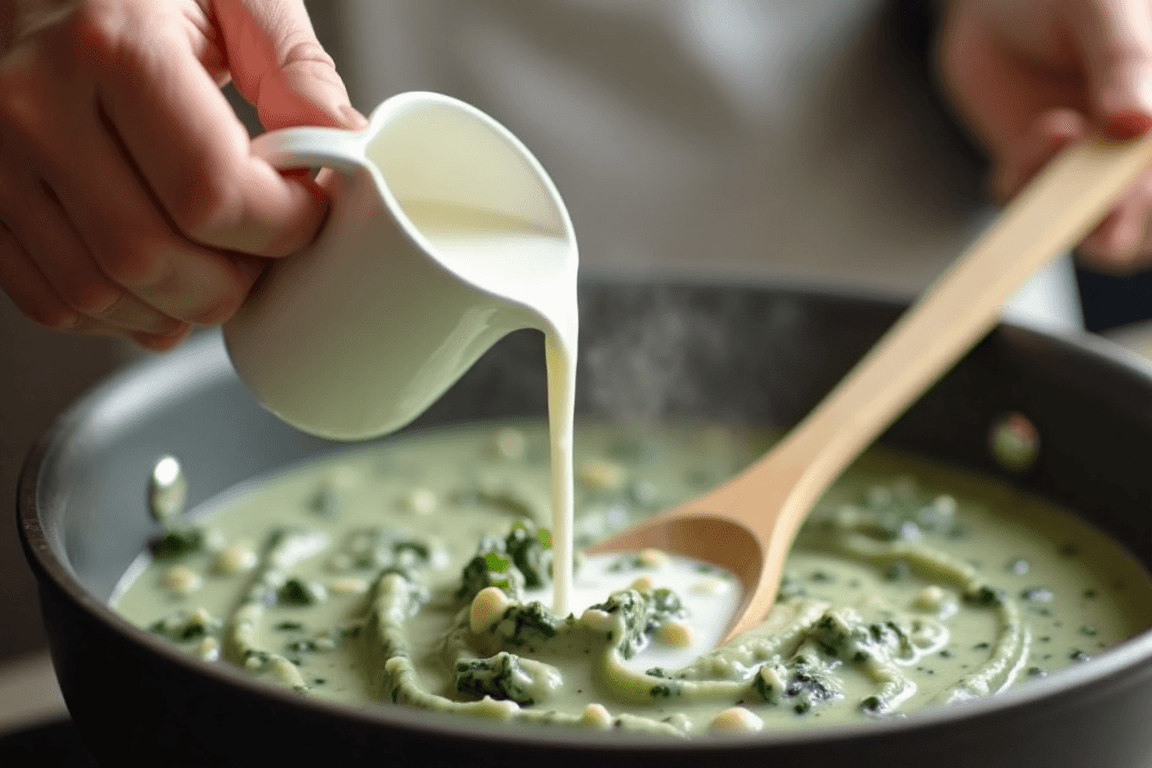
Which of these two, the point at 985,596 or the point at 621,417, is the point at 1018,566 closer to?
the point at 985,596

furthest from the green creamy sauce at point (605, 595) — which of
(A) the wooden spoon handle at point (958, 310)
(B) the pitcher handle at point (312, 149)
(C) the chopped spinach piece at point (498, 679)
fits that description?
(B) the pitcher handle at point (312, 149)

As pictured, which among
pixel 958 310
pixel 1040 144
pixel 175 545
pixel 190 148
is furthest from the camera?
pixel 1040 144

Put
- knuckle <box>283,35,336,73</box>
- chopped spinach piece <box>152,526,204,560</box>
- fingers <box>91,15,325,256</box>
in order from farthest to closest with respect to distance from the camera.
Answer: chopped spinach piece <box>152,526,204,560</box> < knuckle <box>283,35,336,73</box> < fingers <box>91,15,325,256</box>

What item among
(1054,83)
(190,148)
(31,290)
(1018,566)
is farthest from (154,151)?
(1054,83)

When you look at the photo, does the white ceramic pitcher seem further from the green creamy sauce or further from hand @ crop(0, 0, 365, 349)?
the green creamy sauce

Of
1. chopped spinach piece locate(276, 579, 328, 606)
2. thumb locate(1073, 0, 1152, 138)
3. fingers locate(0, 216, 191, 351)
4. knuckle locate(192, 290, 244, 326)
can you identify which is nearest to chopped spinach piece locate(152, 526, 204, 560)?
chopped spinach piece locate(276, 579, 328, 606)

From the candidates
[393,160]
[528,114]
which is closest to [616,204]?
[528,114]
